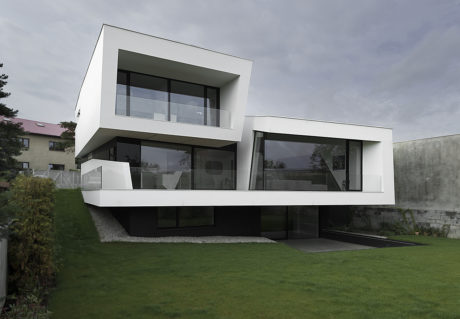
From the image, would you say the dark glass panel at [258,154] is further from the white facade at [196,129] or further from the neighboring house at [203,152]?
the white facade at [196,129]

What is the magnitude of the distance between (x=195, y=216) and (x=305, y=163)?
651 cm

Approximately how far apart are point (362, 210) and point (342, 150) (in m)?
5.01

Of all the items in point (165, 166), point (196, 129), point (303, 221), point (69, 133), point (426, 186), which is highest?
point (69, 133)

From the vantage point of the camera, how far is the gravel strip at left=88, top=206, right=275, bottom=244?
13172 mm

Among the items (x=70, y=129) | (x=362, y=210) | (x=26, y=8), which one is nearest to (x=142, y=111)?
(x=26, y=8)

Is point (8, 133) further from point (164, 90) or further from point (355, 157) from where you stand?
point (355, 157)

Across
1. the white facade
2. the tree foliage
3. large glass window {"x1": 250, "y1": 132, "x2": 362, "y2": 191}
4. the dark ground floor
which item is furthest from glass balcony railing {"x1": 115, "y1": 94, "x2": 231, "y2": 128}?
the tree foliage

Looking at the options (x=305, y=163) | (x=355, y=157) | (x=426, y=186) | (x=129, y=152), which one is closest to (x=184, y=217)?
(x=129, y=152)

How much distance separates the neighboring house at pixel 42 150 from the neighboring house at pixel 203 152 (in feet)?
89.4

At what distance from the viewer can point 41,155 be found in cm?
4053

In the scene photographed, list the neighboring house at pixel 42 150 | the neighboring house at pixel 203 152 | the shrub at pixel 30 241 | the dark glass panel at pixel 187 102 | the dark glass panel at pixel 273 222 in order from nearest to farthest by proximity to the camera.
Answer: the shrub at pixel 30 241, the neighboring house at pixel 203 152, the dark glass panel at pixel 187 102, the dark glass panel at pixel 273 222, the neighboring house at pixel 42 150

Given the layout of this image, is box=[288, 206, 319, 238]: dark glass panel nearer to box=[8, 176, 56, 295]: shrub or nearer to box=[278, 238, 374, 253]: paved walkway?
box=[278, 238, 374, 253]: paved walkway

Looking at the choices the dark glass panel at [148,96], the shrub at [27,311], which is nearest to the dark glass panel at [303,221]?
the dark glass panel at [148,96]

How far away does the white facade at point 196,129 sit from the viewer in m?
12.4
